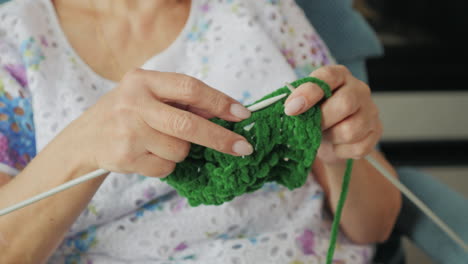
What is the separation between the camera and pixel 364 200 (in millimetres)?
809

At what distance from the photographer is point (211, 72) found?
790 millimetres

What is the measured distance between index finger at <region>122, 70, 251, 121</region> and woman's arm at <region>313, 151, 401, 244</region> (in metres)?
0.29

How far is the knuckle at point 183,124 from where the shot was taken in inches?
20.1

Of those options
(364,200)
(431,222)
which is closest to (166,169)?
(364,200)

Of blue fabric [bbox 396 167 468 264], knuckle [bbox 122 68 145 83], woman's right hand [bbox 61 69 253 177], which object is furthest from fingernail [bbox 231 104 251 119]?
blue fabric [bbox 396 167 468 264]

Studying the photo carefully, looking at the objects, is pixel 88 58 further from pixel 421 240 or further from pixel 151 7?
pixel 421 240

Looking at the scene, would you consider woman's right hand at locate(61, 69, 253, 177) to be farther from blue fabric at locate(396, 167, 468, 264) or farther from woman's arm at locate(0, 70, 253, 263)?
blue fabric at locate(396, 167, 468, 264)

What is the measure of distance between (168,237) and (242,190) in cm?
21

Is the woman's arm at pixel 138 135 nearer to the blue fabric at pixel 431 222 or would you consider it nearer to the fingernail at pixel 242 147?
the fingernail at pixel 242 147

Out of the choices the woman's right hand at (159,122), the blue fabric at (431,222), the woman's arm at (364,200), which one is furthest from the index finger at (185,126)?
the blue fabric at (431,222)

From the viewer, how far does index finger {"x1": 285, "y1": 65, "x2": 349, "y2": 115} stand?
533 millimetres

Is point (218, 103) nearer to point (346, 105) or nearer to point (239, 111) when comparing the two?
point (239, 111)

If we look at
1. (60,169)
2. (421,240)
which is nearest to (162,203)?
(60,169)

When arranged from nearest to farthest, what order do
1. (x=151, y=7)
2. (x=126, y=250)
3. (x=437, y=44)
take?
(x=126, y=250) < (x=151, y=7) < (x=437, y=44)
